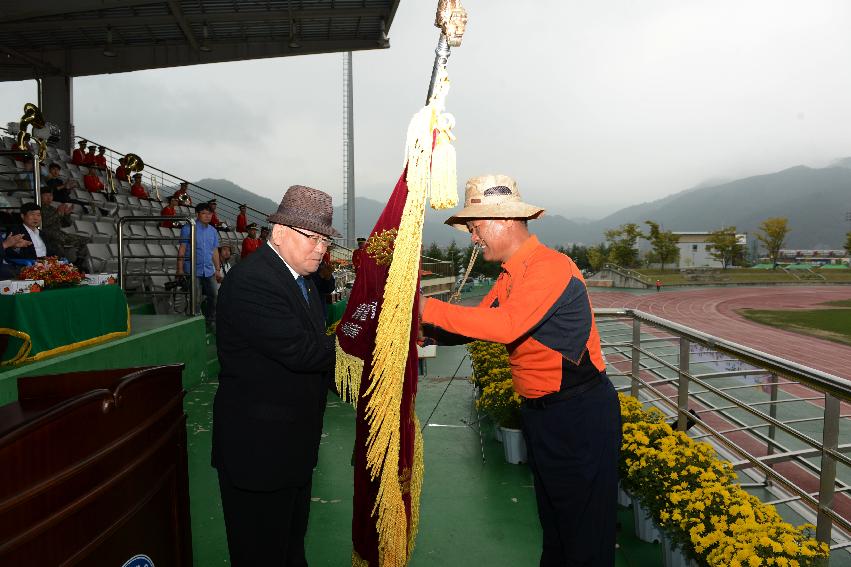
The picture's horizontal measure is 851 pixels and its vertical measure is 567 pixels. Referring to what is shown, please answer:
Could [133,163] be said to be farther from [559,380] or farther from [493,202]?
[559,380]

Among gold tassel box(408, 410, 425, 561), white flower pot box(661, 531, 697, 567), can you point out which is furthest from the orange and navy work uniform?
white flower pot box(661, 531, 697, 567)

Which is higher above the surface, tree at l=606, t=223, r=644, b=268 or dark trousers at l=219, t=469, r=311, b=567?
tree at l=606, t=223, r=644, b=268

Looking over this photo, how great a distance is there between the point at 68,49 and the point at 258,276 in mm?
19731

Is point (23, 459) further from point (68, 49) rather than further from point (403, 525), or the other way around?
point (68, 49)

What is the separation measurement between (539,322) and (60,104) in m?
20.0

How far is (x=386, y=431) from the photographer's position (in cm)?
169

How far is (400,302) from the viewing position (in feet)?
5.39

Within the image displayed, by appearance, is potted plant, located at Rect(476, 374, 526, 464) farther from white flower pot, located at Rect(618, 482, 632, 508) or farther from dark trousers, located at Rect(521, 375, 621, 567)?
dark trousers, located at Rect(521, 375, 621, 567)

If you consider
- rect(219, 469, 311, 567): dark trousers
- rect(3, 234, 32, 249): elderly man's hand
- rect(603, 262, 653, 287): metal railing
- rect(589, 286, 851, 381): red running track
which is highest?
rect(3, 234, 32, 249): elderly man's hand

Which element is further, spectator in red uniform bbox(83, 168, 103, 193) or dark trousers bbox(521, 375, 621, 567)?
spectator in red uniform bbox(83, 168, 103, 193)

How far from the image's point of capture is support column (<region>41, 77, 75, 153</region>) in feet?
53.2

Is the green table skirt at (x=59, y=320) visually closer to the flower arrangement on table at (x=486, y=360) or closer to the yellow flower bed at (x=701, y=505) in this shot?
the flower arrangement on table at (x=486, y=360)

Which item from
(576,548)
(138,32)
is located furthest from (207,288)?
(138,32)

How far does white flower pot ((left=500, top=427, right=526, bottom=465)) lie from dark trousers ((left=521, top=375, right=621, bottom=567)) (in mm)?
1629
